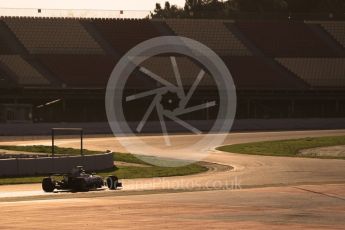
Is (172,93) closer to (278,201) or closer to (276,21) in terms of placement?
(276,21)

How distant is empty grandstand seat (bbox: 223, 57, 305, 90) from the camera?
75375 millimetres

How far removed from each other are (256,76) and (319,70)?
668 cm

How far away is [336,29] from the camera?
8906 cm

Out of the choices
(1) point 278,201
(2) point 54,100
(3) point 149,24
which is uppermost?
(3) point 149,24

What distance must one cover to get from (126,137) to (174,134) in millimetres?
4258

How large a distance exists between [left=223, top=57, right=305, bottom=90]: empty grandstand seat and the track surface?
128 feet

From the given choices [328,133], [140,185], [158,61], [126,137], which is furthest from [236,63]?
[140,185]

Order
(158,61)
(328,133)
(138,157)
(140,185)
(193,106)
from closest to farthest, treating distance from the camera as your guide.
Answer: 1. (140,185)
2. (138,157)
3. (328,133)
4. (193,106)
5. (158,61)

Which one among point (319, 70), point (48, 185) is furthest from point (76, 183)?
point (319, 70)

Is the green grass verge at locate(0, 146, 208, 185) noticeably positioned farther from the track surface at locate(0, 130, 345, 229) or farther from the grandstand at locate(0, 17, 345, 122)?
the grandstand at locate(0, 17, 345, 122)

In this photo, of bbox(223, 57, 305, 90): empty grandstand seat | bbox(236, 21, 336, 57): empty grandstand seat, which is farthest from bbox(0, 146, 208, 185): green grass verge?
bbox(236, 21, 336, 57): empty grandstand seat

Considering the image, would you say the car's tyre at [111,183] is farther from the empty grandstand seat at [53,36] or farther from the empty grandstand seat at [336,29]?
the empty grandstand seat at [336,29]

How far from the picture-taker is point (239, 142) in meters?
55.1
